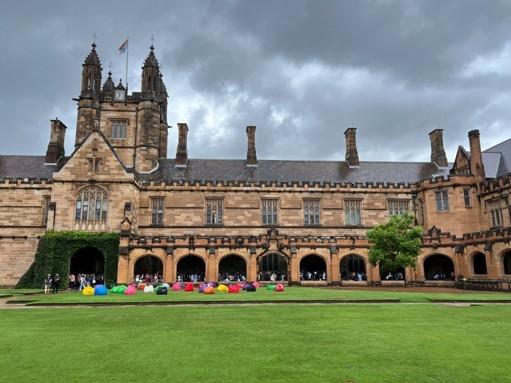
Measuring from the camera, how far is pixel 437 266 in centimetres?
3772

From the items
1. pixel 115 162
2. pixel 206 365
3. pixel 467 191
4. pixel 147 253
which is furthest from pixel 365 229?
pixel 206 365

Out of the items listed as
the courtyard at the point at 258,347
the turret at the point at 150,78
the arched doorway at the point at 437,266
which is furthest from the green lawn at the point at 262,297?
the turret at the point at 150,78

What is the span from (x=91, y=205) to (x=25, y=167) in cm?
1117

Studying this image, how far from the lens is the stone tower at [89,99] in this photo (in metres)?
44.8

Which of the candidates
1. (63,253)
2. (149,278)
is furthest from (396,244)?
(63,253)

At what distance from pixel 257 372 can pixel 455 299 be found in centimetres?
1571

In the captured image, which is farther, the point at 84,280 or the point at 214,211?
the point at 214,211

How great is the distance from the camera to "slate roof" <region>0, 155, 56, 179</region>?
41188 mm

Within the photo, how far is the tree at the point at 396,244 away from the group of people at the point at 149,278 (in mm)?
16718

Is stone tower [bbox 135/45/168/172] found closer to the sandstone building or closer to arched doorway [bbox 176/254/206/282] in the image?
the sandstone building

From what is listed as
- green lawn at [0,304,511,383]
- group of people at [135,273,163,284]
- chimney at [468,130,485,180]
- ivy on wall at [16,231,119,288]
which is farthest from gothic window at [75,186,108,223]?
chimney at [468,130,485,180]

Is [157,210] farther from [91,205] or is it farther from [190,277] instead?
[190,277]

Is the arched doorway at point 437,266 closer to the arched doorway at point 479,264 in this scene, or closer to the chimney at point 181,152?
the arched doorway at point 479,264

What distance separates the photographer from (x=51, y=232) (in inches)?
1364
